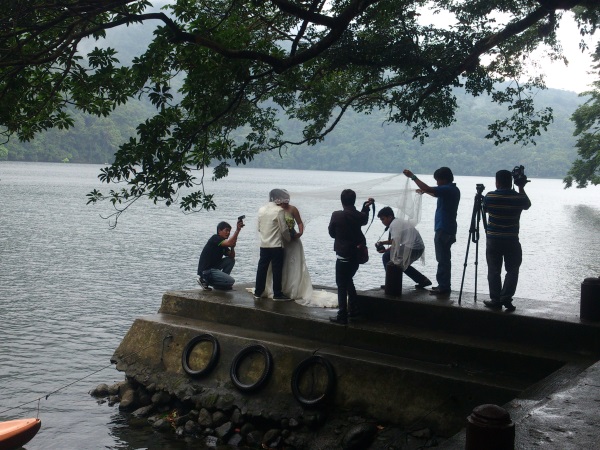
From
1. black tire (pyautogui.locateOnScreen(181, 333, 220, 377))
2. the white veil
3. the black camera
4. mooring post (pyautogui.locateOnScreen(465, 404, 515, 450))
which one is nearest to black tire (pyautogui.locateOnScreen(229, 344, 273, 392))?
black tire (pyautogui.locateOnScreen(181, 333, 220, 377))

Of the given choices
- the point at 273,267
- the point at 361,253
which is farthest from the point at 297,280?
the point at 361,253

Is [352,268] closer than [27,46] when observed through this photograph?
No

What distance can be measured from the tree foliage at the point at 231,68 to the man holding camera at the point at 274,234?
939 millimetres

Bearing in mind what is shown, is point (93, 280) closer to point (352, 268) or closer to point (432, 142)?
point (352, 268)

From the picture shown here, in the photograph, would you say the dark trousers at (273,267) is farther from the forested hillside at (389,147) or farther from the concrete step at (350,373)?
the forested hillside at (389,147)

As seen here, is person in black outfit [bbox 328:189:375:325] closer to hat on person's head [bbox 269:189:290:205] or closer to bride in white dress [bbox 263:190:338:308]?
bride in white dress [bbox 263:190:338:308]

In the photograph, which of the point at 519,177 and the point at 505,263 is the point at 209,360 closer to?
the point at 505,263

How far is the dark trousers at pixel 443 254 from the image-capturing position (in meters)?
11.5

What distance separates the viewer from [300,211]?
12938 millimetres

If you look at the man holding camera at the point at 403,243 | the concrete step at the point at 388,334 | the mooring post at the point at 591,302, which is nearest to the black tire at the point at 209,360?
the concrete step at the point at 388,334

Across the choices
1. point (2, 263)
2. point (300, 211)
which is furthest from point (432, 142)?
point (300, 211)

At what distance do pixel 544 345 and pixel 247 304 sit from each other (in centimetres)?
490

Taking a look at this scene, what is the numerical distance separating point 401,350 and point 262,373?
7.09 ft

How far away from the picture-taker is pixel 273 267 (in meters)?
12.7
